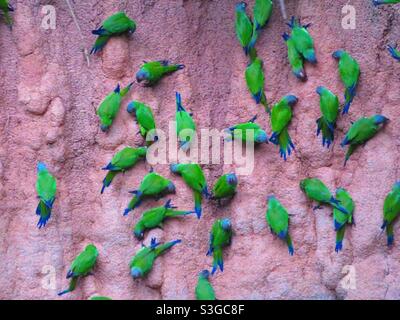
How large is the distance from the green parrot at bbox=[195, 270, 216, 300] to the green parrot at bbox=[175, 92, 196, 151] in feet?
2.25

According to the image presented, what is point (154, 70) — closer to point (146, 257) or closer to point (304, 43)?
point (304, 43)

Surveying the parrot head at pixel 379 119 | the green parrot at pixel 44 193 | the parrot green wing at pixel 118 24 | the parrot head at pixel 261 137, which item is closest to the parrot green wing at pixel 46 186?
the green parrot at pixel 44 193

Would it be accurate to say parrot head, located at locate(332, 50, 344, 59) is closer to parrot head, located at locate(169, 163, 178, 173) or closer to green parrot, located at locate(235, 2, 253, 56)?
green parrot, located at locate(235, 2, 253, 56)

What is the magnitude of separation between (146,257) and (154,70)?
100 centimetres

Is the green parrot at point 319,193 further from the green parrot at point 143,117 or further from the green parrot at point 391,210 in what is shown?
the green parrot at point 143,117

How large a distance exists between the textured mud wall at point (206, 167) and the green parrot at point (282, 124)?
0.05m

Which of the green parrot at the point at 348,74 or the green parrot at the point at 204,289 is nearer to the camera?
the green parrot at the point at 204,289

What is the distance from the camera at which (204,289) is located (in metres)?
3.75

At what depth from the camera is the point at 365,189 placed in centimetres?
383

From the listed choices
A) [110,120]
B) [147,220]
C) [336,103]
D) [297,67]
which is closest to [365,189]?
[336,103]

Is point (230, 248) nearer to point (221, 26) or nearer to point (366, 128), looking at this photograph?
point (366, 128)

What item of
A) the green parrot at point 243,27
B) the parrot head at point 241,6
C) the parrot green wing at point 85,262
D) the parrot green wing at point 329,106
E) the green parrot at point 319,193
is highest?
the parrot head at point 241,6

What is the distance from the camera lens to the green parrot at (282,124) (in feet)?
12.7

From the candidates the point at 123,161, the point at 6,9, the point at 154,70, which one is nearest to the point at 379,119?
the point at 154,70
